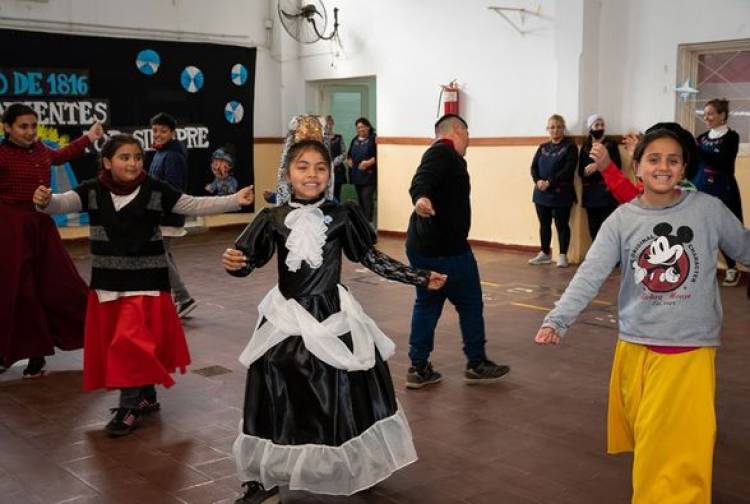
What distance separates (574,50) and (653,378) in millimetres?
7214

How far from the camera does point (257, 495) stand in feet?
11.0

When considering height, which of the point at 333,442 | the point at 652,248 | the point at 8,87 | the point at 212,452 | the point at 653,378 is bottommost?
the point at 212,452

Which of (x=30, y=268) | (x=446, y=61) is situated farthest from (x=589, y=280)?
(x=446, y=61)

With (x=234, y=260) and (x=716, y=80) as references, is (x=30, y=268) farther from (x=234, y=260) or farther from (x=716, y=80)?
(x=716, y=80)

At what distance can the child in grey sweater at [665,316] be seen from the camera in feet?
9.18

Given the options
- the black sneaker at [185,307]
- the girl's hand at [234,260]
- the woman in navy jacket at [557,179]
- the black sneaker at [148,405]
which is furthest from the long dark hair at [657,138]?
the woman in navy jacket at [557,179]

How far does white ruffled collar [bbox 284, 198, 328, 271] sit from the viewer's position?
3.37m

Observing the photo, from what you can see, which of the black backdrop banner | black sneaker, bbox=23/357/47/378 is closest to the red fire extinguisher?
the black backdrop banner

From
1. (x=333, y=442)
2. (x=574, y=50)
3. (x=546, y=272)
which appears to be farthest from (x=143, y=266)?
(x=574, y=50)

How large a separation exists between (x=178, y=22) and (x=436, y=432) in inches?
380

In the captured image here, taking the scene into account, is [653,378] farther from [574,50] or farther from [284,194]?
[574,50]

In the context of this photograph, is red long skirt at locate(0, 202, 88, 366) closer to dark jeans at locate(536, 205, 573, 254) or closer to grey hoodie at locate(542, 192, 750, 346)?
grey hoodie at locate(542, 192, 750, 346)

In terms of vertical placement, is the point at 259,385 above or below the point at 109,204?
below

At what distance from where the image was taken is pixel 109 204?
4344 millimetres
